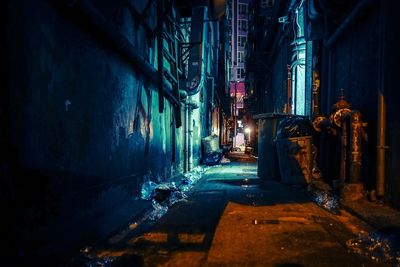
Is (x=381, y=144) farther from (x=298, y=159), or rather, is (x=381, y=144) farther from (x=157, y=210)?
(x=157, y=210)

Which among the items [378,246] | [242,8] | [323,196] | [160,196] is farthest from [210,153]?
[242,8]

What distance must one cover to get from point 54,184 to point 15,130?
0.83 m

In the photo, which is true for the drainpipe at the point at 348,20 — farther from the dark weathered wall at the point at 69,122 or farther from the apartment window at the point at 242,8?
the apartment window at the point at 242,8

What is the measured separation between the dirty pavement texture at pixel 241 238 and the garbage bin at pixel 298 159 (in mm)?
2102

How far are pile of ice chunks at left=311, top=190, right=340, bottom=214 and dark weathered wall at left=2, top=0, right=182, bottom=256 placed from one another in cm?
362

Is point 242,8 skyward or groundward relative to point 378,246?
skyward

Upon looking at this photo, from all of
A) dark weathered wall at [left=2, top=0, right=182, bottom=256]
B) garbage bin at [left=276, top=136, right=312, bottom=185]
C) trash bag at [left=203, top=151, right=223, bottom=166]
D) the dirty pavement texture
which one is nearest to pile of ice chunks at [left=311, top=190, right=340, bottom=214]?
the dirty pavement texture

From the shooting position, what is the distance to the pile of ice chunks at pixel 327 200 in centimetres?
571

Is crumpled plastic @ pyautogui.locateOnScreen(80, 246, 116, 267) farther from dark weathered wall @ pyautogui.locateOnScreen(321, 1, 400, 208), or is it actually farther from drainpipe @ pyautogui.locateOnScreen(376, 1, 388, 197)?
drainpipe @ pyautogui.locateOnScreen(376, 1, 388, 197)

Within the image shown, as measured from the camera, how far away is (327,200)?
6289mm

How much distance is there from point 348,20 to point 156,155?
5727 mm

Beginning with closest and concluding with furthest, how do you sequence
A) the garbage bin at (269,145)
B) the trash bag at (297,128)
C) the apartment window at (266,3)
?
the trash bag at (297,128), the garbage bin at (269,145), the apartment window at (266,3)

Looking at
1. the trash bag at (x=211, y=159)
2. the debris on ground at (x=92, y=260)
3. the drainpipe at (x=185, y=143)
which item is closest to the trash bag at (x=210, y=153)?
the trash bag at (x=211, y=159)

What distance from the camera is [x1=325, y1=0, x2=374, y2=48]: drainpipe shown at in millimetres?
5984
